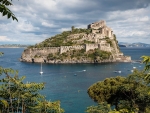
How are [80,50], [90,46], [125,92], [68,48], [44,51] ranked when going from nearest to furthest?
[125,92]
[80,50]
[90,46]
[68,48]
[44,51]

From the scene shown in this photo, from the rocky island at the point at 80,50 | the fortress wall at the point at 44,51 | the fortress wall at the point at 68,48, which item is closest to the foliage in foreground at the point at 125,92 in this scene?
the rocky island at the point at 80,50

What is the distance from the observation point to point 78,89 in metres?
43.0

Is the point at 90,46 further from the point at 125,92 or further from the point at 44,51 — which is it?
the point at 125,92

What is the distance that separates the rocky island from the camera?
9562 cm

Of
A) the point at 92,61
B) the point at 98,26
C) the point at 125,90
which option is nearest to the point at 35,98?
the point at 125,90

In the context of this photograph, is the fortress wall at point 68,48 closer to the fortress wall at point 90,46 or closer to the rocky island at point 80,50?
the rocky island at point 80,50

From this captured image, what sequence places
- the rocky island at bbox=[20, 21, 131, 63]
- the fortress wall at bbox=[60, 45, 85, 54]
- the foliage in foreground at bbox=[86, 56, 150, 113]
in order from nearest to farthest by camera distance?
the foliage in foreground at bbox=[86, 56, 150, 113], the rocky island at bbox=[20, 21, 131, 63], the fortress wall at bbox=[60, 45, 85, 54]

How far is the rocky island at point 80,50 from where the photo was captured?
3765 inches

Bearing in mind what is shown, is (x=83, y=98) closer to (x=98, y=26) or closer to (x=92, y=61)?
(x=92, y=61)

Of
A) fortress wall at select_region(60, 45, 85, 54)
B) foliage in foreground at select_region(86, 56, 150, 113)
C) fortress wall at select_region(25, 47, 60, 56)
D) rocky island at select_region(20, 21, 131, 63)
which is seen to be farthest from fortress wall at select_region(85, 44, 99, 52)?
foliage in foreground at select_region(86, 56, 150, 113)

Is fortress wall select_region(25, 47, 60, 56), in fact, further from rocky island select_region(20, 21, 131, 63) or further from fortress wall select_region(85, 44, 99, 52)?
fortress wall select_region(85, 44, 99, 52)

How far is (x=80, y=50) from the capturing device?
10038 cm

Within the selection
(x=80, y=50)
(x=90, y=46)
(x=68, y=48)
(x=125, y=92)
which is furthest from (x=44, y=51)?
(x=125, y=92)

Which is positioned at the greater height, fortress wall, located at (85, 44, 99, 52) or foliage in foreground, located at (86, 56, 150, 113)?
fortress wall, located at (85, 44, 99, 52)
